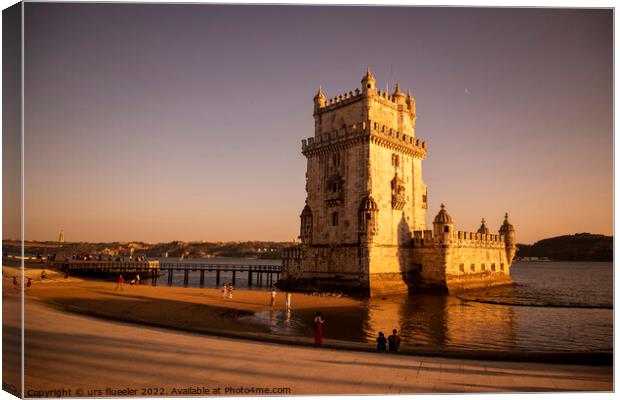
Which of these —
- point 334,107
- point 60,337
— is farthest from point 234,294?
point 60,337

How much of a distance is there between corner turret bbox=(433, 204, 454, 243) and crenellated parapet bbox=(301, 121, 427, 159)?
651cm

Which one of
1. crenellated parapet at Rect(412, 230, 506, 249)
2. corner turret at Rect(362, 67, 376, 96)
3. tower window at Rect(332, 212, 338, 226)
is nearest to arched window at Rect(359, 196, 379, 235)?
tower window at Rect(332, 212, 338, 226)

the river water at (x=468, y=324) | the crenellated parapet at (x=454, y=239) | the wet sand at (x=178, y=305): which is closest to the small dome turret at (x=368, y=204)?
the crenellated parapet at (x=454, y=239)

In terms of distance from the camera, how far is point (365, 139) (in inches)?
1533

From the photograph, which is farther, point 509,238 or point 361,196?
point 509,238

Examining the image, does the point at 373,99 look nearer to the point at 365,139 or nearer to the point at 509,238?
the point at 365,139

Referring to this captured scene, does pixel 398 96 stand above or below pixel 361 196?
above

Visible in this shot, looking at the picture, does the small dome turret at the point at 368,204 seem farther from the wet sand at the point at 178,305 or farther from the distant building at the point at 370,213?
the wet sand at the point at 178,305

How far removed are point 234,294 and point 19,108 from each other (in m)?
26.7

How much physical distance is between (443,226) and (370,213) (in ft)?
27.8

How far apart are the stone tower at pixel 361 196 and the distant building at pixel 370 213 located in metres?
0.09

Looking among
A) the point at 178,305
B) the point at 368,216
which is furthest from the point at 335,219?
the point at 178,305

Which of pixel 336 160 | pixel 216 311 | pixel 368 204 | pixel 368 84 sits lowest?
pixel 216 311

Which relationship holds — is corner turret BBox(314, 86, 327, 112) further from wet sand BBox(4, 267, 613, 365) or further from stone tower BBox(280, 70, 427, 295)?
wet sand BBox(4, 267, 613, 365)
